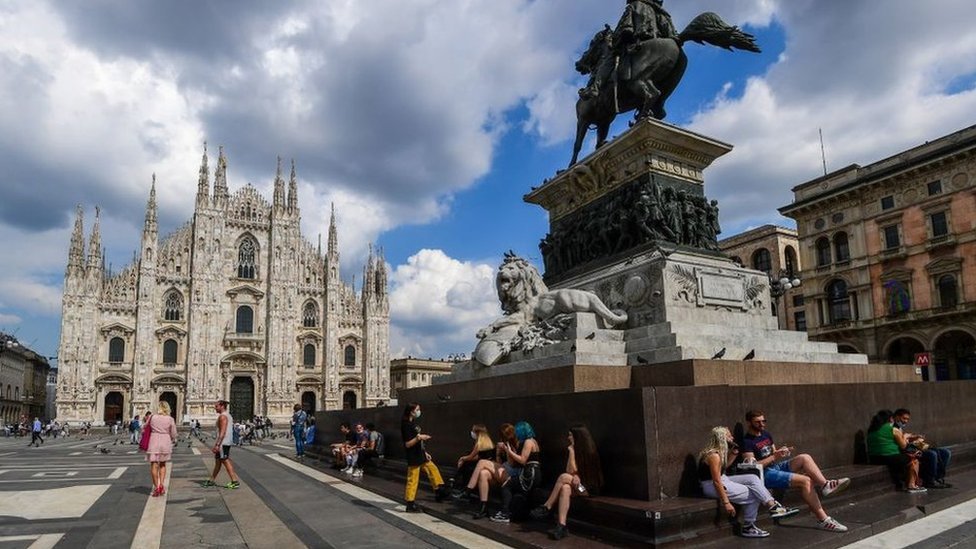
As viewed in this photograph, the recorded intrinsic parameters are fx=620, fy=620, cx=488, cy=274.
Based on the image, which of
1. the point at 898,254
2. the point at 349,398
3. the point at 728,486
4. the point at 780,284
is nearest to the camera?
the point at 728,486

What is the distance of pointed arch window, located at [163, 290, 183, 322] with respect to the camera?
50.5 m

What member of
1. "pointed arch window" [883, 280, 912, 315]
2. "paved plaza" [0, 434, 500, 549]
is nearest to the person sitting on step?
"paved plaza" [0, 434, 500, 549]

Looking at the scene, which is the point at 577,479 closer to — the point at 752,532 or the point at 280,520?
the point at 752,532

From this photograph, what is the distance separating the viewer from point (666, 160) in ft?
28.7

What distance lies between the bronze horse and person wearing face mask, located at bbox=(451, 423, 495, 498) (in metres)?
5.01

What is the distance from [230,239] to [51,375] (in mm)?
79104

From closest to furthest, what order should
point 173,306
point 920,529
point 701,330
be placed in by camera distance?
point 920,529
point 701,330
point 173,306

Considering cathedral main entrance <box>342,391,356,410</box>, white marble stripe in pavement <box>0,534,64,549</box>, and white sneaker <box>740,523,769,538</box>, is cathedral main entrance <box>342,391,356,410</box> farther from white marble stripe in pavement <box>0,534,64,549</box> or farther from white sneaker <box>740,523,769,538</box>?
white sneaker <box>740,523,769,538</box>

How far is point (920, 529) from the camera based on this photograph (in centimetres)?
512

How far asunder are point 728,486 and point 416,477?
135 inches

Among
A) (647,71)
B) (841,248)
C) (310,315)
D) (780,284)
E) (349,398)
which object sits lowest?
(349,398)

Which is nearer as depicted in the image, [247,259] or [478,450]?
[478,450]

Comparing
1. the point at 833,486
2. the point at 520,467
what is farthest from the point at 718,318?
the point at 520,467

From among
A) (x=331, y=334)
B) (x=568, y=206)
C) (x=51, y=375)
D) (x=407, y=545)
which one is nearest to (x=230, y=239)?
(x=331, y=334)
